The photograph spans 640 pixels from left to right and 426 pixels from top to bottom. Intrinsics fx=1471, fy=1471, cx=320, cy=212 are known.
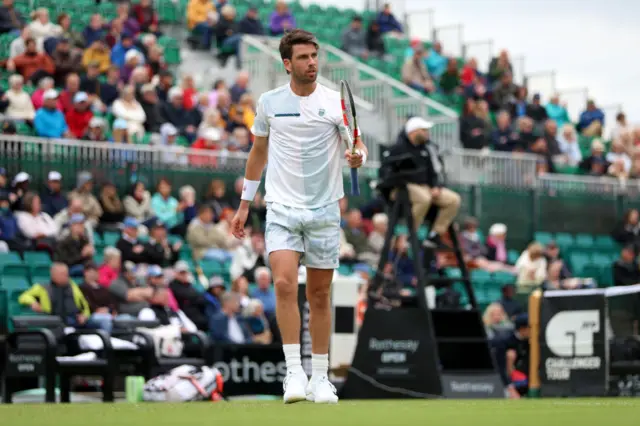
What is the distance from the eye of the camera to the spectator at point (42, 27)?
2211 cm

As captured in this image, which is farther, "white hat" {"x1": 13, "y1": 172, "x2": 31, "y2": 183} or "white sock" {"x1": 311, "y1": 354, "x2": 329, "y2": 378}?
"white hat" {"x1": 13, "y1": 172, "x2": 31, "y2": 183}

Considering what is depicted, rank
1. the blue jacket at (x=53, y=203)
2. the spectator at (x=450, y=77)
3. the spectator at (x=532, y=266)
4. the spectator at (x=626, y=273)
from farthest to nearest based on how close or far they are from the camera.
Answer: the spectator at (x=450, y=77)
the spectator at (x=626, y=273)
the spectator at (x=532, y=266)
the blue jacket at (x=53, y=203)

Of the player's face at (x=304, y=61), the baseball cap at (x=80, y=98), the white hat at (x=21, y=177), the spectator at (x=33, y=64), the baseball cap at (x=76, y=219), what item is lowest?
the baseball cap at (x=76, y=219)

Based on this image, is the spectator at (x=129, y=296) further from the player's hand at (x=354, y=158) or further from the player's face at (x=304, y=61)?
the player's hand at (x=354, y=158)

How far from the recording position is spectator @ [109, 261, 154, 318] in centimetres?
1691

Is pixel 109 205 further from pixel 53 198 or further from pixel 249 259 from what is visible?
pixel 249 259

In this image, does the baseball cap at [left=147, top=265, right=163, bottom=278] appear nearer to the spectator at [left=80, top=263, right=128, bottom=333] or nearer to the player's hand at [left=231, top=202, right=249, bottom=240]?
the spectator at [left=80, top=263, right=128, bottom=333]

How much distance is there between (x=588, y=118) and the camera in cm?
3195

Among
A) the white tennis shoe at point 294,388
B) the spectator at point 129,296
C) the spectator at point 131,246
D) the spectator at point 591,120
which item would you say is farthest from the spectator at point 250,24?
the white tennis shoe at point 294,388

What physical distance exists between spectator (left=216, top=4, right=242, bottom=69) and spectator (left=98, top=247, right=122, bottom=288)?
9.44m

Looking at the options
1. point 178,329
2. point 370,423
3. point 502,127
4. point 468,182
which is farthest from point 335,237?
point 502,127

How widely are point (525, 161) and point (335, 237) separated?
17280 millimetres

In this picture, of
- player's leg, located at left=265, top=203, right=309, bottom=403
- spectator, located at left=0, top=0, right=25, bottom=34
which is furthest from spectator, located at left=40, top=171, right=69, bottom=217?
player's leg, located at left=265, top=203, right=309, bottom=403

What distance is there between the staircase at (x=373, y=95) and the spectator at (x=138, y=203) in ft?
21.3
